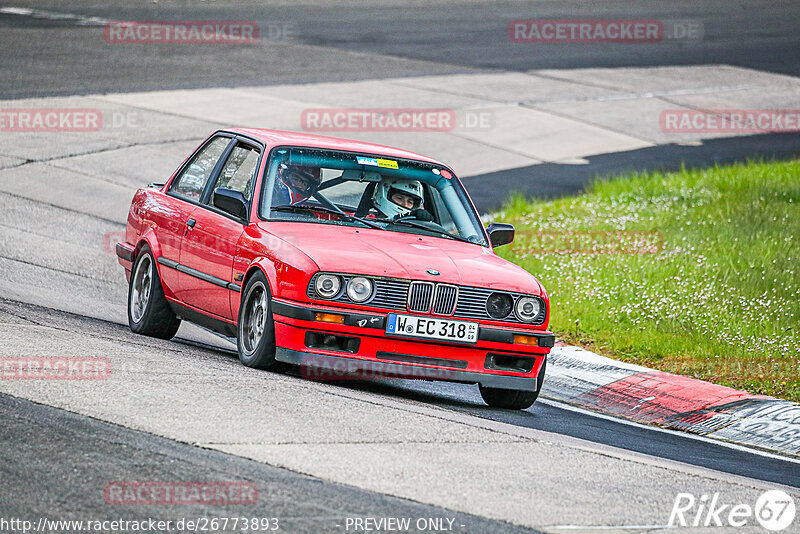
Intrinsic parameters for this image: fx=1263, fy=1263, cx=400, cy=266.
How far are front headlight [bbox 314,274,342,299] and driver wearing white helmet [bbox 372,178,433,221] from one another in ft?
4.16

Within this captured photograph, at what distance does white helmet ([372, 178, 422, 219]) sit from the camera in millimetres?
8891

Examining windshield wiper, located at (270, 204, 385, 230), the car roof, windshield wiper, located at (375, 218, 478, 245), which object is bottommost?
windshield wiper, located at (375, 218, 478, 245)

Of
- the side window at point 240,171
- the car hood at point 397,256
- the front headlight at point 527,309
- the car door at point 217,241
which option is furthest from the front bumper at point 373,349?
the side window at point 240,171

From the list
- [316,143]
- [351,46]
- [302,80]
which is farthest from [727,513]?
[351,46]

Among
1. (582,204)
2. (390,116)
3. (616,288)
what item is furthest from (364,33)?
(616,288)

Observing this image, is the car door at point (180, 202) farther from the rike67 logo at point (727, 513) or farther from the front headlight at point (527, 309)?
the rike67 logo at point (727, 513)

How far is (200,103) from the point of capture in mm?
21062

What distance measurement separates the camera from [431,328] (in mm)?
7703

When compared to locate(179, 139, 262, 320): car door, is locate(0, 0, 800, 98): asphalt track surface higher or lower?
higher

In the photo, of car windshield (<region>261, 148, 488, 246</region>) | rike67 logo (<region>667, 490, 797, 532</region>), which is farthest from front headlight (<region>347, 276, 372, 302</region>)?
rike67 logo (<region>667, 490, 797, 532</region>)

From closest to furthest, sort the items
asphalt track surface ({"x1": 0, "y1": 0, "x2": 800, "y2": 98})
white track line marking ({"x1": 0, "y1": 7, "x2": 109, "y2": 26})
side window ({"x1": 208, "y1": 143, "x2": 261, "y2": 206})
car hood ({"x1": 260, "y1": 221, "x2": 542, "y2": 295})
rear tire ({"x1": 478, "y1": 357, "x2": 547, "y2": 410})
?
car hood ({"x1": 260, "y1": 221, "x2": 542, "y2": 295}), rear tire ({"x1": 478, "y1": 357, "x2": 547, "y2": 410}), side window ({"x1": 208, "y1": 143, "x2": 261, "y2": 206}), asphalt track surface ({"x1": 0, "y1": 0, "x2": 800, "y2": 98}), white track line marking ({"x1": 0, "y1": 7, "x2": 109, "y2": 26})

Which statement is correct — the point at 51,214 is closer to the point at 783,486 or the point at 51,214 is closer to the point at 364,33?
the point at 783,486

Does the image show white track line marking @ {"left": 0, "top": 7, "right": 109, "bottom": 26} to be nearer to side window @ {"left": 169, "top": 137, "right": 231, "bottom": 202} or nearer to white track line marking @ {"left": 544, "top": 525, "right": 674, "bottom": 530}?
side window @ {"left": 169, "top": 137, "right": 231, "bottom": 202}

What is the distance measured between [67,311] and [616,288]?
16.5 feet
